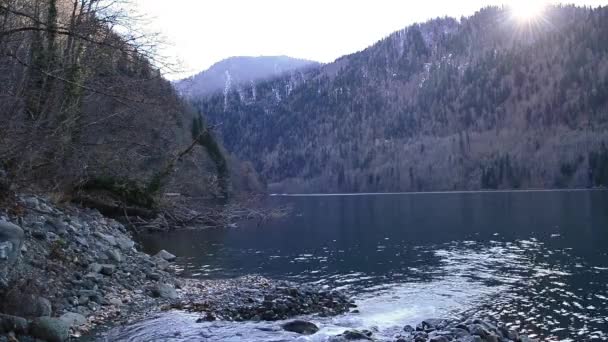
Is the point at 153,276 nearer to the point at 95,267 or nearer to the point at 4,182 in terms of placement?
the point at 95,267

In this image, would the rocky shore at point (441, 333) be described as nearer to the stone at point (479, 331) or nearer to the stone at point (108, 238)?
the stone at point (479, 331)

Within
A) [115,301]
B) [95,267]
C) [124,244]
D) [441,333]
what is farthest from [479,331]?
[124,244]

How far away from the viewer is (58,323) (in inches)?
512

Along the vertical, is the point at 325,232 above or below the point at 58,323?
below

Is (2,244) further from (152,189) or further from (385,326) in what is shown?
(385,326)

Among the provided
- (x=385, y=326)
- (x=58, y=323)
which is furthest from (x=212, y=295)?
(x=58, y=323)

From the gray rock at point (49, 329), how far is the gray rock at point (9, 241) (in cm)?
184

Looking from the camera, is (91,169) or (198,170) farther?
(198,170)

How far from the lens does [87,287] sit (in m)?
16.5

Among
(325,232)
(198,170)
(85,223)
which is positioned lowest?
(325,232)

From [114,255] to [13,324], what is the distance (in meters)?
8.66

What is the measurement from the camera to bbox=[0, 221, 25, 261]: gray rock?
1285 centimetres

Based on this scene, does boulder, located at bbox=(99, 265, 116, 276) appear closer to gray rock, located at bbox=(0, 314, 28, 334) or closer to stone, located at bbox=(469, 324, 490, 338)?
gray rock, located at bbox=(0, 314, 28, 334)

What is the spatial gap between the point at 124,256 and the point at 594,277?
2611 cm
